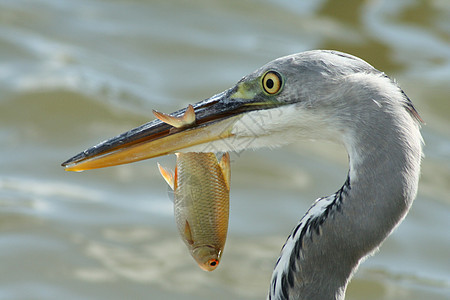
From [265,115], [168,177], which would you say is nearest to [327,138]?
[265,115]

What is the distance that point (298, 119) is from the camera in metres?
2.86

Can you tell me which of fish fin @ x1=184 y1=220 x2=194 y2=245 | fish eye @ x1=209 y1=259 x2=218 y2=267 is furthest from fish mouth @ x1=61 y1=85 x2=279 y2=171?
fish eye @ x1=209 y1=259 x2=218 y2=267

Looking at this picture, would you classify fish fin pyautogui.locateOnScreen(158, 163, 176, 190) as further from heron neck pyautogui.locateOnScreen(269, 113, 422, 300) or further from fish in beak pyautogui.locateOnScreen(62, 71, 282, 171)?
heron neck pyautogui.locateOnScreen(269, 113, 422, 300)

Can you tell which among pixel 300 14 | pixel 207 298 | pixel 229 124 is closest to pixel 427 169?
pixel 207 298

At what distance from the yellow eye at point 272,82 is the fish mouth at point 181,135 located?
0.05 meters

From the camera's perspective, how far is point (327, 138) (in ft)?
9.34

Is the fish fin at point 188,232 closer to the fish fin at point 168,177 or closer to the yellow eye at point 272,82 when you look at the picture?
the fish fin at point 168,177

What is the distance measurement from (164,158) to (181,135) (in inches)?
99.8

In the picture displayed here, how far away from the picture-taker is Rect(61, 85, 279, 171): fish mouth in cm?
298

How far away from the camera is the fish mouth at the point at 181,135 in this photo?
2.98 m

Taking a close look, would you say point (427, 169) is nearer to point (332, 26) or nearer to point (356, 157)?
point (332, 26)

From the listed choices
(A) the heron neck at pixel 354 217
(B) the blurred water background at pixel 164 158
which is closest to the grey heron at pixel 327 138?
(A) the heron neck at pixel 354 217

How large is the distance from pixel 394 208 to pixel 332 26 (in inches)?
197

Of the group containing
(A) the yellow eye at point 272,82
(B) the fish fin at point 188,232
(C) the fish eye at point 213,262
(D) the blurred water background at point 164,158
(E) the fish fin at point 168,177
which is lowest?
(C) the fish eye at point 213,262
